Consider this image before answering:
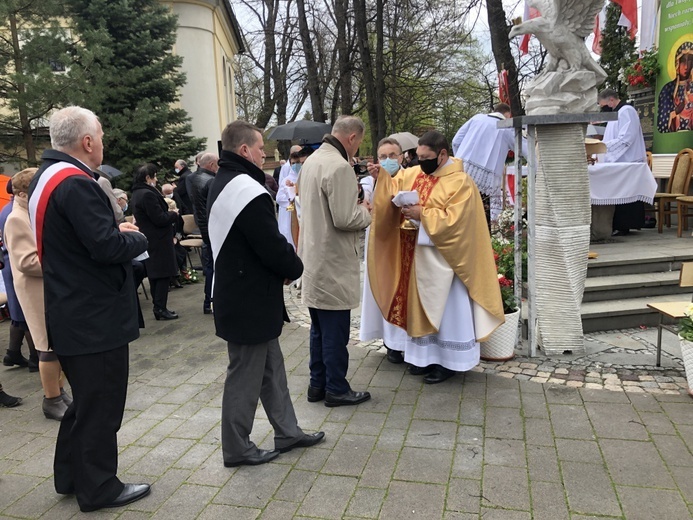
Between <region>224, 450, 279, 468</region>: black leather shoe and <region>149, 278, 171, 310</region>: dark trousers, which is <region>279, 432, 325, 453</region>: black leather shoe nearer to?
<region>224, 450, 279, 468</region>: black leather shoe

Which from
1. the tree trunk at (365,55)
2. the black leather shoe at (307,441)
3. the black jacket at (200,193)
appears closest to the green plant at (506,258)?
the black leather shoe at (307,441)

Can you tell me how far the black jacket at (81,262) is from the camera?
254 cm

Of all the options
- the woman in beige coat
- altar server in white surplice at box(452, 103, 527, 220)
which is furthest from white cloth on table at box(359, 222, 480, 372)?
altar server in white surplice at box(452, 103, 527, 220)

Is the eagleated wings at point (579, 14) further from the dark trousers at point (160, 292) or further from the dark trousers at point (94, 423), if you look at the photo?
the dark trousers at point (160, 292)

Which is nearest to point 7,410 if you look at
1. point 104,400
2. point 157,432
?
point 157,432

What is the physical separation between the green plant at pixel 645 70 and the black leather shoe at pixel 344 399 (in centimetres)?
833

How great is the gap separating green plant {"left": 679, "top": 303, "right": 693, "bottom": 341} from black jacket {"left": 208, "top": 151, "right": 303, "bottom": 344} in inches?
107

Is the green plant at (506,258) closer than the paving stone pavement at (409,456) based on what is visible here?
No

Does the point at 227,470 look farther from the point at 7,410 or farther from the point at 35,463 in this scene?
the point at 7,410

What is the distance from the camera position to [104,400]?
2.74m

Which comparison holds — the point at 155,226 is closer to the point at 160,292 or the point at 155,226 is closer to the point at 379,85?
the point at 160,292

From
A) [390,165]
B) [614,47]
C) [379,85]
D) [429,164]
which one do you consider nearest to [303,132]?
[379,85]

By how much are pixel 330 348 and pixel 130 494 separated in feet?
4.83

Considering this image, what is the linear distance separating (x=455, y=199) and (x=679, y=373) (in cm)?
216
